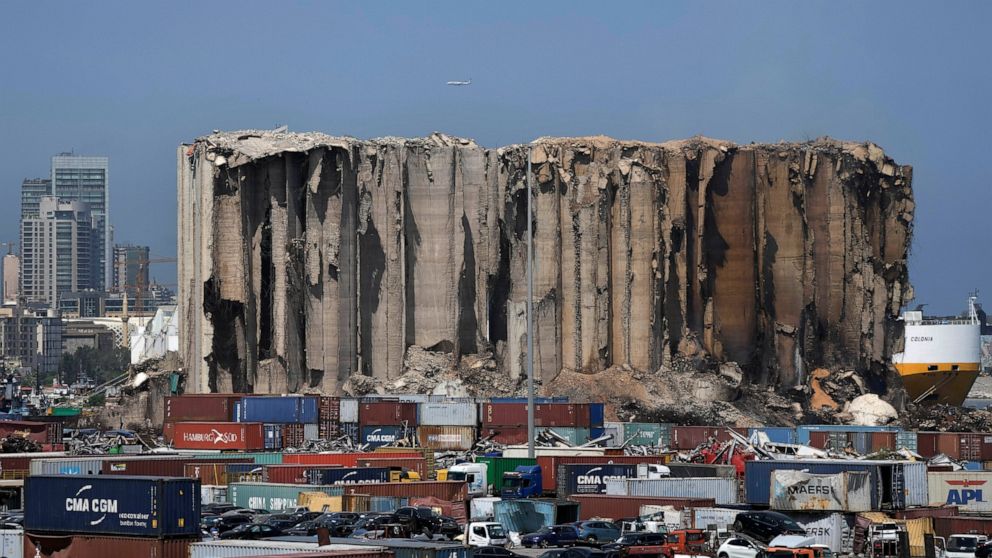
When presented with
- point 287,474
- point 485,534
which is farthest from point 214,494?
point 485,534

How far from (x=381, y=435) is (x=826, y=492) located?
3977cm

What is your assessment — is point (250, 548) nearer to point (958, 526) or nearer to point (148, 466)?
point (958, 526)

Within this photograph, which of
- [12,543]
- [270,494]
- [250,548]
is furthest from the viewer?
[270,494]

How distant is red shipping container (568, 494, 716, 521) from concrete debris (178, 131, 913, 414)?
198 ft

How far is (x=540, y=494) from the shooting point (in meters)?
61.5

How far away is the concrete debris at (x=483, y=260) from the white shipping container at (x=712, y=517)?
2575 inches

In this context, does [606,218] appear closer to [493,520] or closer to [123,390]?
[123,390]

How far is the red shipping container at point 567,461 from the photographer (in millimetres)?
63781

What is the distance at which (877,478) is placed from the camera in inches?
1944

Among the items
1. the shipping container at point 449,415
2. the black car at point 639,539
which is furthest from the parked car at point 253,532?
the shipping container at point 449,415

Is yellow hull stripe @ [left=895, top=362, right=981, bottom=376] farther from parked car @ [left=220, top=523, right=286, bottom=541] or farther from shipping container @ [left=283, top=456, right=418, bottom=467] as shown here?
parked car @ [left=220, top=523, right=286, bottom=541]

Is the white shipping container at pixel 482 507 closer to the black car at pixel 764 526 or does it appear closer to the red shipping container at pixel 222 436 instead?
the black car at pixel 764 526

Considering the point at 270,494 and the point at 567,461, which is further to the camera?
the point at 567,461

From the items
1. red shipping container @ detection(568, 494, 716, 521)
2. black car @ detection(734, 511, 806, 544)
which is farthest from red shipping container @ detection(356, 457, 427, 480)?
black car @ detection(734, 511, 806, 544)
